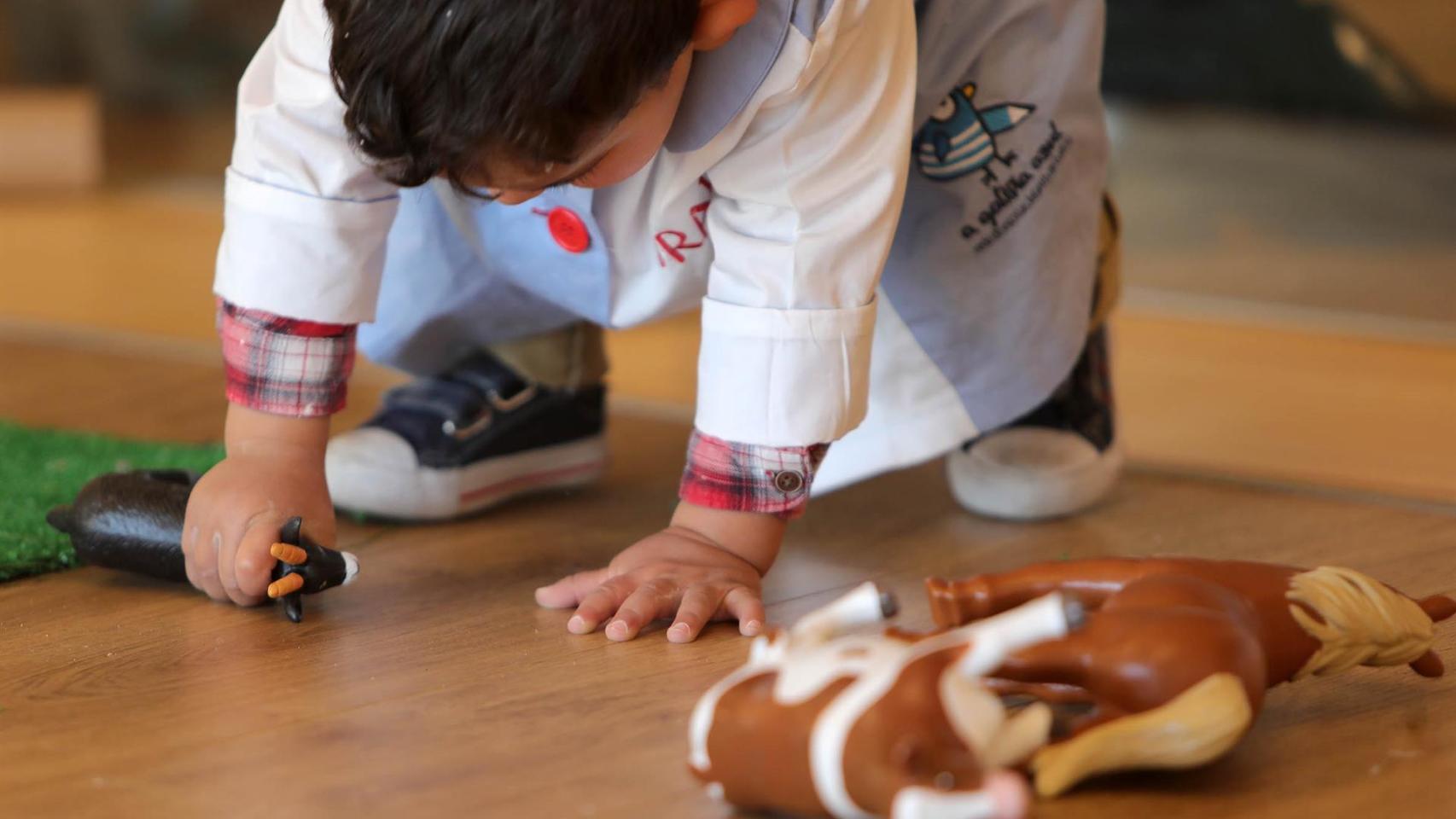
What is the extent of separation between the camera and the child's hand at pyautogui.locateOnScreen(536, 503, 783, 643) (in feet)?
2.45

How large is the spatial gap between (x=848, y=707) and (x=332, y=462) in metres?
0.53

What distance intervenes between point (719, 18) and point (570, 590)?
28cm

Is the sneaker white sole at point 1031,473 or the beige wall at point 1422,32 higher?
the beige wall at point 1422,32

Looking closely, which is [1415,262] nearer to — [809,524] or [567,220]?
[809,524]

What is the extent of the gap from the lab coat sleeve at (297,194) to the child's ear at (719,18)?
0.65 feet

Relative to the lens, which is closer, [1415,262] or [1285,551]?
[1285,551]

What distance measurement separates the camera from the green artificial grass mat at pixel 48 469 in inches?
33.3

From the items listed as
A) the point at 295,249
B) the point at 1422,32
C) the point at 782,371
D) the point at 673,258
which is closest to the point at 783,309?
the point at 782,371

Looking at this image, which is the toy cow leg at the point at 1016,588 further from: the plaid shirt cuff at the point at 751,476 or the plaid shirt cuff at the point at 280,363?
the plaid shirt cuff at the point at 280,363

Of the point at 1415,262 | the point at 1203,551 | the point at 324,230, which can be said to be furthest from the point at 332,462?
the point at 1415,262

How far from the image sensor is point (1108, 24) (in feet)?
6.99

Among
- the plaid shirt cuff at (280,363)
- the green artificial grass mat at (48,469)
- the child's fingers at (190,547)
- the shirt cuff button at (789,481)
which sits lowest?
the green artificial grass mat at (48,469)

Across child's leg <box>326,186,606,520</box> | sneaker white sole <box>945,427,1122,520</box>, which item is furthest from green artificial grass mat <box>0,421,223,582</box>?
sneaker white sole <box>945,427,1122,520</box>

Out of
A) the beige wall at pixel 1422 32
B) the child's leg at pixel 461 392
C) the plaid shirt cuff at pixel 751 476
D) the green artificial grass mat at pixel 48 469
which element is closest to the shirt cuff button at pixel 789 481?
the plaid shirt cuff at pixel 751 476
